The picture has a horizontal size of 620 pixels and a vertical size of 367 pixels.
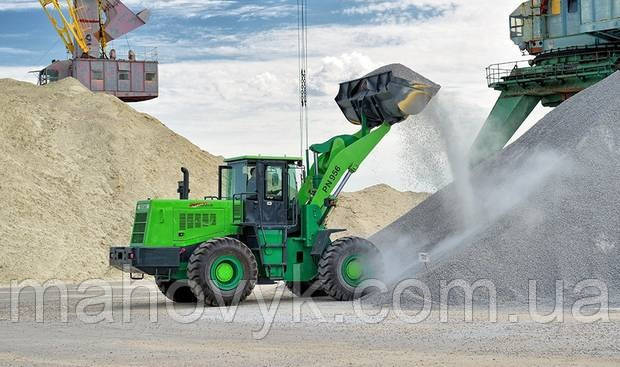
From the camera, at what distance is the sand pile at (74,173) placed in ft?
115

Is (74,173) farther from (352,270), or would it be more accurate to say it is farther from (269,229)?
(352,270)

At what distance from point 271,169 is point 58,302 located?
571cm

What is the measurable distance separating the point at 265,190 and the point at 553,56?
2336 cm

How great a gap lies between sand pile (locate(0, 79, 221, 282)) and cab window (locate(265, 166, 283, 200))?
14.8 m

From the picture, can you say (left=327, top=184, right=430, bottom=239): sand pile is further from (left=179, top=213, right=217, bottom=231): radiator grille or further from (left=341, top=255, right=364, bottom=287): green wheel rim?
(left=179, top=213, right=217, bottom=231): radiator grille

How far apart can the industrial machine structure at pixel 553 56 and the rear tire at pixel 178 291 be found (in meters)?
18.4

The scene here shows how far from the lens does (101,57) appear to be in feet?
175

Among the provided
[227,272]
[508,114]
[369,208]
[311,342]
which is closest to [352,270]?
[227,272]

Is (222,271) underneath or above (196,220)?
underneath

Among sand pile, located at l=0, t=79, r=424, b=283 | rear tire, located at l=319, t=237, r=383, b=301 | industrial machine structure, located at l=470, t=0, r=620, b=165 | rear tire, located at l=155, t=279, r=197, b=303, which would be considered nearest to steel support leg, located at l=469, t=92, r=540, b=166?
industrial machine structure, located at l=470, t=0, r=620, b=165

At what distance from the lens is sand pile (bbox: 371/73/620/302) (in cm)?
1848

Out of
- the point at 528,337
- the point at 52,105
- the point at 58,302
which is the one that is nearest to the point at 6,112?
the point at 52,105

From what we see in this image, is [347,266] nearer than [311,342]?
No

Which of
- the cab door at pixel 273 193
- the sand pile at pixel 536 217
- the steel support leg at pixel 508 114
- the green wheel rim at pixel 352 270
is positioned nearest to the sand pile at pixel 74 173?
the steel support leg at pixel 508 114
